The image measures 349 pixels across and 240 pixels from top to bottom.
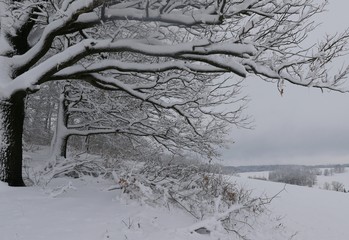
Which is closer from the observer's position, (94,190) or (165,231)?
(165,231)

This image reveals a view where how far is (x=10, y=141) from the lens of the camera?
7855 mm

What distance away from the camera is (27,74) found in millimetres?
7254

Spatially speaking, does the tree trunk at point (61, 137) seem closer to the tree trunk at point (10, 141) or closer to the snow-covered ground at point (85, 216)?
the snow-covered ground at point (85, 216)

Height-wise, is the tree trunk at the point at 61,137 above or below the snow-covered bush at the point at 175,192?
above

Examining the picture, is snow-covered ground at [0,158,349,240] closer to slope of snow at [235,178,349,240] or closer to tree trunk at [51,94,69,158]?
tree trunk at [51,94,69,158]

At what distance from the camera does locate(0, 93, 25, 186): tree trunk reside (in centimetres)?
772

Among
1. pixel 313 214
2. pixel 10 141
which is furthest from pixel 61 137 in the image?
pixel 313 214

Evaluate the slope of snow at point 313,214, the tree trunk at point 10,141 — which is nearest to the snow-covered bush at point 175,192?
the tree trunk at point 10,141

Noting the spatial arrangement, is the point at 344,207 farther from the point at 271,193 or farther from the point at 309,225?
the point at 309,225

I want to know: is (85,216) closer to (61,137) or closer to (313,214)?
(61,137)

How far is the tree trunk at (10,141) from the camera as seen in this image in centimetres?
772

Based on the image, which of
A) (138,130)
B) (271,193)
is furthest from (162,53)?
(271,193)

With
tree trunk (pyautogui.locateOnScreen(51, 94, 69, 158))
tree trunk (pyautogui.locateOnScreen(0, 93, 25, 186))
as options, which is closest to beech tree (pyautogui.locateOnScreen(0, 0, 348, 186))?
tree trunk (pyautogui.locateOnScreen(0, 93, 25, 186))

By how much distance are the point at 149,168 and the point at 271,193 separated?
12.8 m
